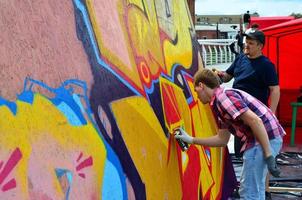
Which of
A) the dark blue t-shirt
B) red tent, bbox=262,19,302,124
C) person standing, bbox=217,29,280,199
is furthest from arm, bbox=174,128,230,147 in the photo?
red tent, bbox=262,19,302,124

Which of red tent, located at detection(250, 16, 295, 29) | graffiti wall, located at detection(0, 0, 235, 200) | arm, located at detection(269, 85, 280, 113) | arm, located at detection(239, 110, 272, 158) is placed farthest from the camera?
red tent, located at detection(250, 16, 295, 29)

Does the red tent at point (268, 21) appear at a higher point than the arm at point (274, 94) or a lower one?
lower

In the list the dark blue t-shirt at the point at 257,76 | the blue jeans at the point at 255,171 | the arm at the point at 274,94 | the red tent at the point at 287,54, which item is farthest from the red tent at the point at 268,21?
the blue jeans at the point at 255,171

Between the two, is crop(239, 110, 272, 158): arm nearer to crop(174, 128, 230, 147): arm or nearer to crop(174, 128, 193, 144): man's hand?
crop(174, 128, 230, 147): arm

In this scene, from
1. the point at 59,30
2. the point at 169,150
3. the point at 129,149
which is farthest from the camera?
the point at 169,150

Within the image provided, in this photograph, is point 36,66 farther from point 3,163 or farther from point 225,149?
point 225,149

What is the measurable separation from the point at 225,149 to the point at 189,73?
1.16 m

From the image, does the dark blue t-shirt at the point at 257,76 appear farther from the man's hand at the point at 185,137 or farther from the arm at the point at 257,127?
the man's hand at the point at 185,137

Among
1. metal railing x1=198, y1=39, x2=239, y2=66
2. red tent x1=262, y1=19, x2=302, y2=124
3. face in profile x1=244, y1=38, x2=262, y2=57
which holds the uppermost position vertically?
face in profile x1=244, y1=38, x2=262, y2=57

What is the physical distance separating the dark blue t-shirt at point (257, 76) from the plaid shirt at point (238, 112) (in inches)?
56.5

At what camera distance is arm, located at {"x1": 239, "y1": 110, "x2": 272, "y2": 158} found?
3.77 m

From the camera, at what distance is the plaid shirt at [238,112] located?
12.4ft

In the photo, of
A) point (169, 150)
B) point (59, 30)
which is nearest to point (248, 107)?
point (169, 150)

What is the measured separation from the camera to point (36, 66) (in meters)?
2.28
